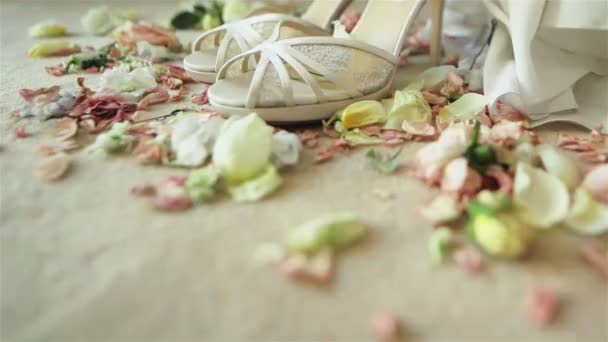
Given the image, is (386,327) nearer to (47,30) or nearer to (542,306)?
(542,306)

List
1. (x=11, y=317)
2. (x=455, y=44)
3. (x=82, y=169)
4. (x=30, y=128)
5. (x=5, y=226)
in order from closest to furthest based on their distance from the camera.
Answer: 1. (x=11, y=317)
2. (x=5, y=226)
3. (x=82, y=169)
4. (x=30, y=128)
5. (x=455, y=44)

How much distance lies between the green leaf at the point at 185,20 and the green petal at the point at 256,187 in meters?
1.12

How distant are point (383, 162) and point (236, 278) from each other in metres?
0.33

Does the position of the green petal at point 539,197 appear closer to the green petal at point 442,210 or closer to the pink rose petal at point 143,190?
the green petal at point 442,210

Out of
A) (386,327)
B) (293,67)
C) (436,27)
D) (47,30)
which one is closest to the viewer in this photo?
(386,327)

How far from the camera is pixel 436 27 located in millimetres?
1241

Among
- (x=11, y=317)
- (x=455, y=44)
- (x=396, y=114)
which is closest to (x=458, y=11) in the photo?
(x=455, y=44)

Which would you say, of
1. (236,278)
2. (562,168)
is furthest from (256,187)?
(562,168)

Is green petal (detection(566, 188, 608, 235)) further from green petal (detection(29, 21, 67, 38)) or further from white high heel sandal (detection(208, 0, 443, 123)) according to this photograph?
green petal (detection(29, 21, 67, 38))

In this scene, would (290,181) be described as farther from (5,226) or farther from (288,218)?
(5,226)

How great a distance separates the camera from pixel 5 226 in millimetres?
641

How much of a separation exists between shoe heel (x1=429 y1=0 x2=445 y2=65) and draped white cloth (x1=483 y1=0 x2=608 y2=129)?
253 mm

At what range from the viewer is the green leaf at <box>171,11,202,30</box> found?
1655mm

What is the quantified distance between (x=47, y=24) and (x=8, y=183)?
1.05m
